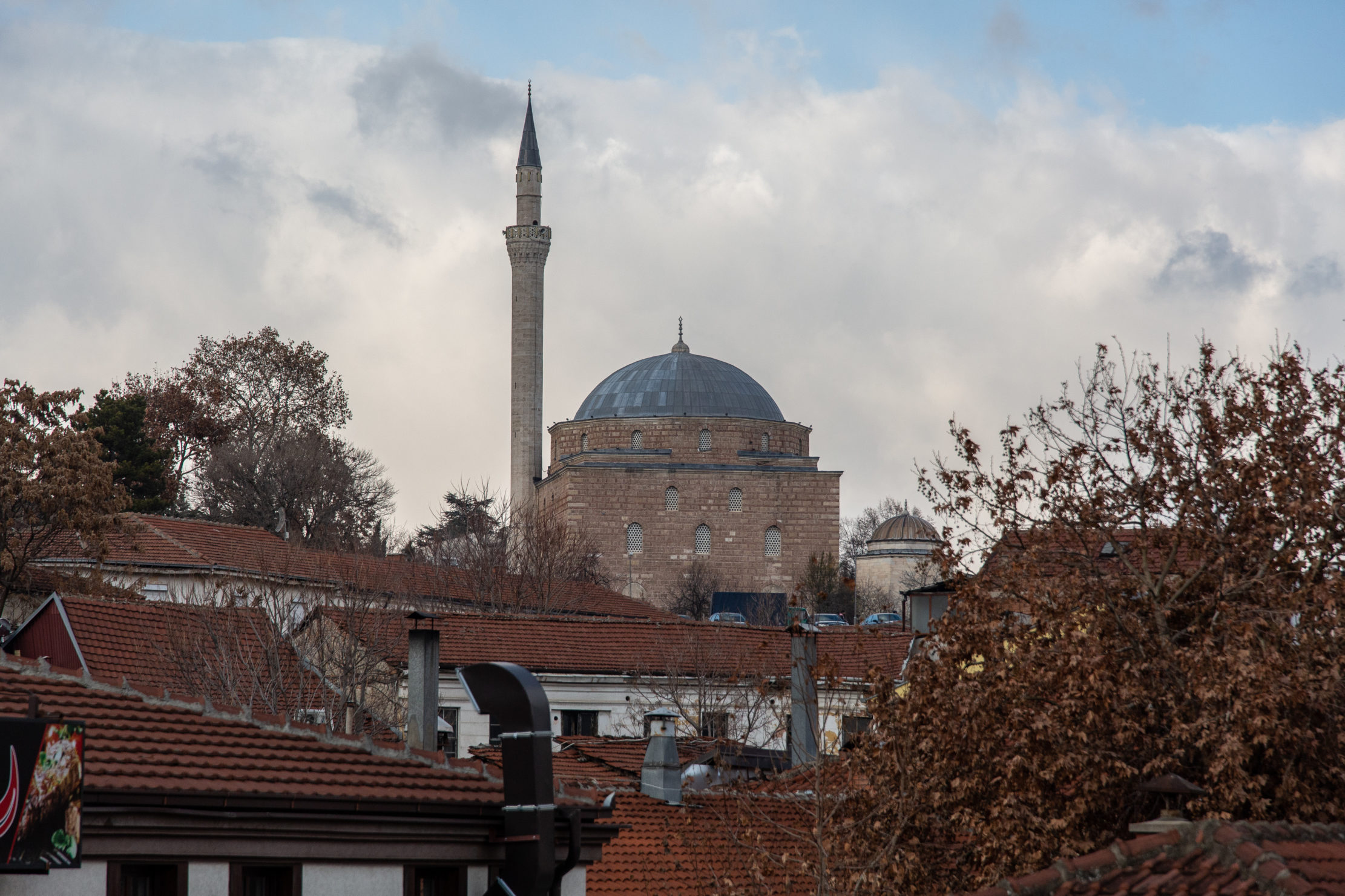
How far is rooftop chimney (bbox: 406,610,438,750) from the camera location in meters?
12.2

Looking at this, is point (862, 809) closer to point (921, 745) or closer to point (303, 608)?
point (921, 745)

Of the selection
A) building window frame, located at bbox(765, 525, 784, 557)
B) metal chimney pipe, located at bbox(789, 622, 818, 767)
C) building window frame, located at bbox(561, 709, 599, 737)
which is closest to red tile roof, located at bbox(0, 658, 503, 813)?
metal chimney pipe, located at bbox(789, 622, 818, 767)

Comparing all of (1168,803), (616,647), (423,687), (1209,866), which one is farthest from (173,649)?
(1209,866)

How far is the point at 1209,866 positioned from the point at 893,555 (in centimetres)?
6034

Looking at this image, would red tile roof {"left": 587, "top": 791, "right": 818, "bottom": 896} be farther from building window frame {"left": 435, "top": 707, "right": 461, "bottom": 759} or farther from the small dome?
the small dome

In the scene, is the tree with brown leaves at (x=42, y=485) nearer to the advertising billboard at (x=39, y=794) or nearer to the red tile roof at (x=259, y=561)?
the red tile roof at (x=259, y=561)

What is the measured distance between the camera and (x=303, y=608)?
95.7ft

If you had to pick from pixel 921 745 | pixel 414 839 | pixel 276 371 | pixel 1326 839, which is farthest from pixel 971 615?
pixel 276 371

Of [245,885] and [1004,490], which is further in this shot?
[1004,490]

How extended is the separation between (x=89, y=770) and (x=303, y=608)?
2161cm

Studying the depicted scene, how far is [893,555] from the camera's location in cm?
6756

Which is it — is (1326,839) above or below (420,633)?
below

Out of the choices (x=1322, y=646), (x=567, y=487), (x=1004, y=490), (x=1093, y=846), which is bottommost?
(x=1093, y=846)

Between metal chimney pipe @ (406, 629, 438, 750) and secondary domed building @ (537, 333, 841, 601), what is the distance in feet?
164
